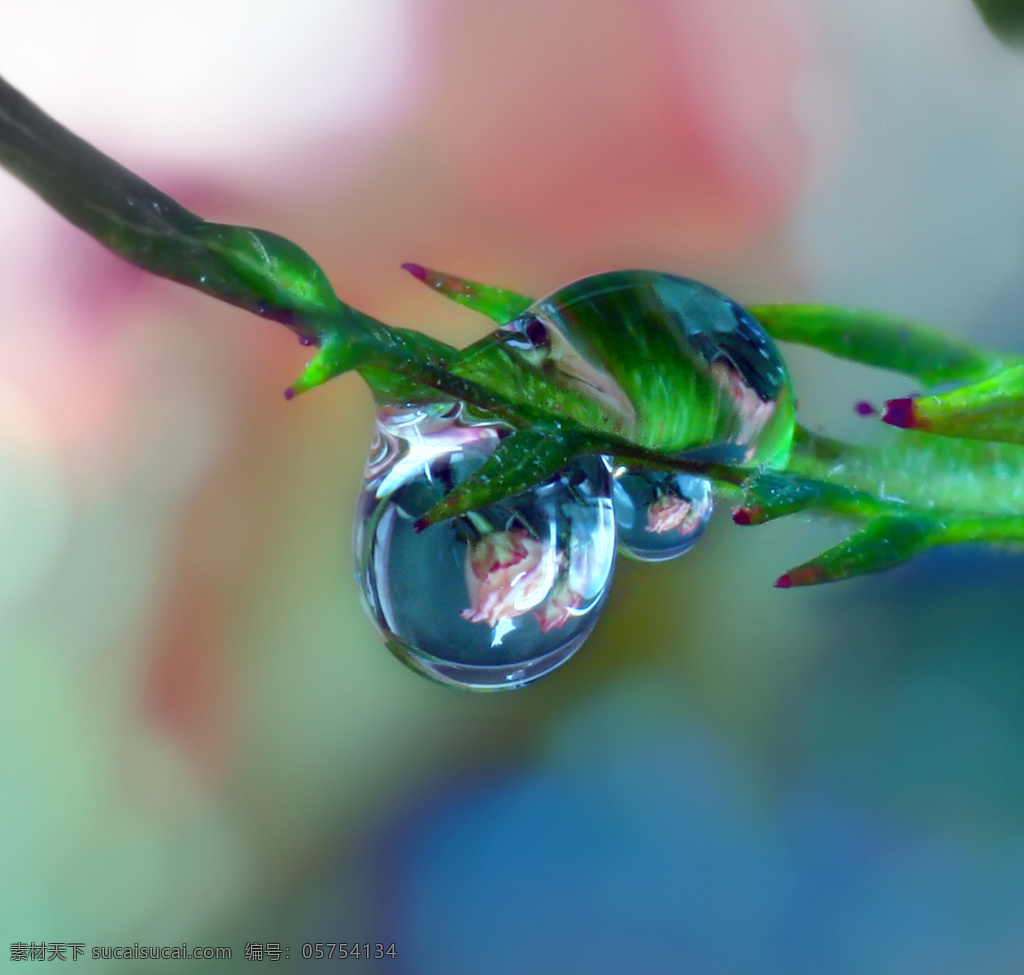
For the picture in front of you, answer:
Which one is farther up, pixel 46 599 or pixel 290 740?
pixel 46 599

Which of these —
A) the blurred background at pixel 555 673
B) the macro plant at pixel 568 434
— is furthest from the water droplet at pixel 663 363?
the blurred background at pixel 555 673

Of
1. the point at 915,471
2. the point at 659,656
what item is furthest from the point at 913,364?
the point at 659,656

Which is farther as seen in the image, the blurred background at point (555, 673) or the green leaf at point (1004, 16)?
the blurred background at point (555, 673)

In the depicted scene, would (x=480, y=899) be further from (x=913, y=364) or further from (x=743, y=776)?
(x=913, y=364)

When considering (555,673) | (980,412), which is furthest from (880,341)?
(555,673)

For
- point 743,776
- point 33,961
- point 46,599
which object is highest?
point 46,599

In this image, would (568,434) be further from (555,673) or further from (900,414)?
(555,673)

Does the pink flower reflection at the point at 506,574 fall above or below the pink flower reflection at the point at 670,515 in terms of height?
above

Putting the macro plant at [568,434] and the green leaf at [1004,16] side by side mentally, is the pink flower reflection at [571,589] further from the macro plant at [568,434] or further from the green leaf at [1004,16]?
the green leaf at [1004,16]
